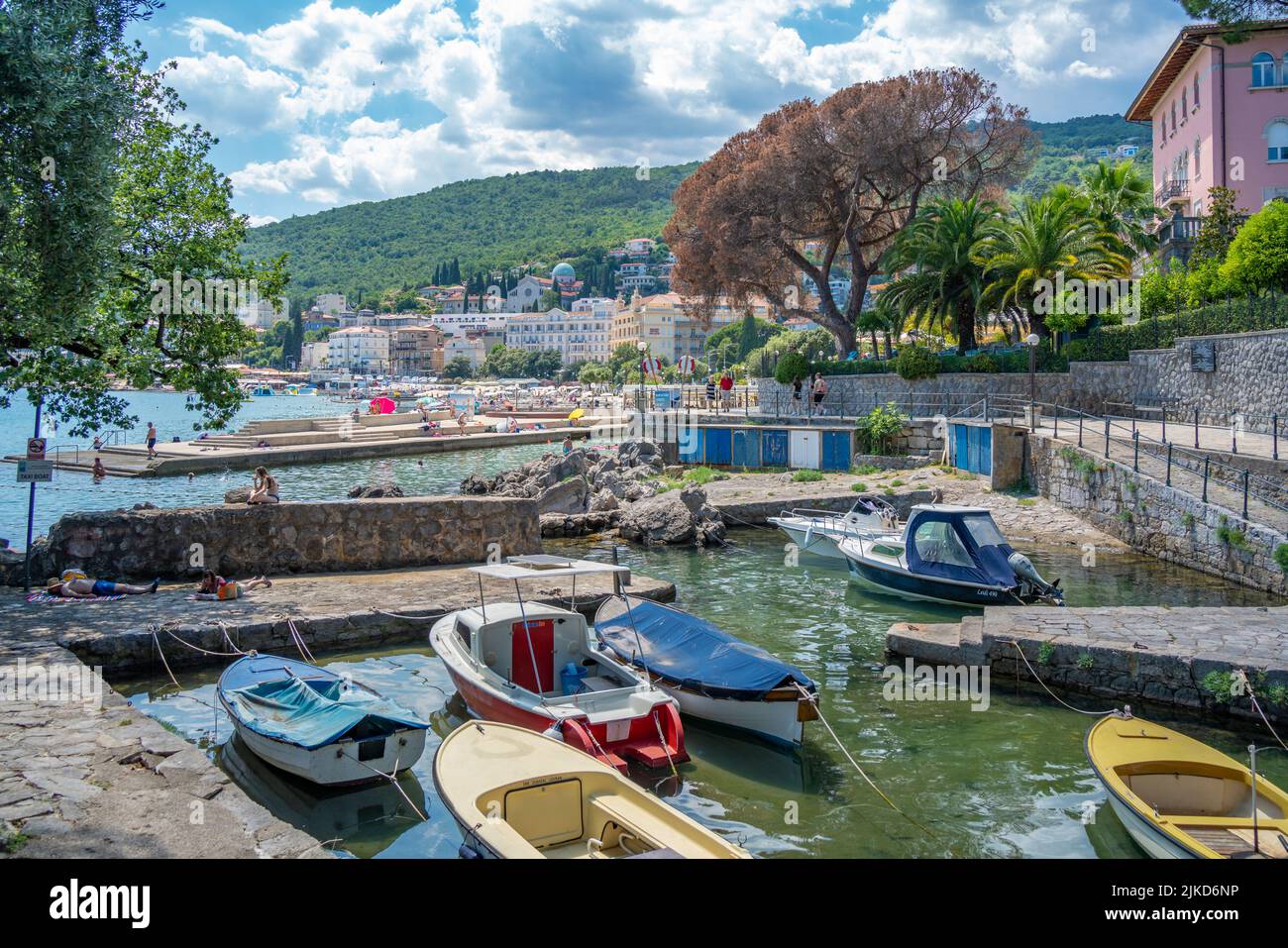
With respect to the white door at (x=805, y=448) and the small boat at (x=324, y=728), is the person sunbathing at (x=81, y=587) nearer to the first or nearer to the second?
the small boat at (x=324, y=728)

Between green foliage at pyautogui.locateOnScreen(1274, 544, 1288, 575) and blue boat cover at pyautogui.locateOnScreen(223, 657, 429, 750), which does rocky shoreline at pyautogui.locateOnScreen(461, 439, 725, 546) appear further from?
green foliage at pyautogui.locateOnScreen(1274, 544, 1288, 575)

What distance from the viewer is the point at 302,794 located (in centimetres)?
952

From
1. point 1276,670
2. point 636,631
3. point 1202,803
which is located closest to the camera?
point 1202,803

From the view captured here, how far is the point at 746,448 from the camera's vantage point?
120ft

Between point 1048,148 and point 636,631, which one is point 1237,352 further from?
point 1048,148

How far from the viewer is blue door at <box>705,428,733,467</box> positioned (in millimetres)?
37000

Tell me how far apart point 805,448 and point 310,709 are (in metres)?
27.1

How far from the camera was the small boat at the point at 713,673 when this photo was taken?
10750mm

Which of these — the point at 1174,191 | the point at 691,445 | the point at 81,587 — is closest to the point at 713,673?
the point at 81,587

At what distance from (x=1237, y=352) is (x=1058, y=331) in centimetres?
1011

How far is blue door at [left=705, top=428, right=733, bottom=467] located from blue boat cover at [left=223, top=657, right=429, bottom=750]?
27.0 metres

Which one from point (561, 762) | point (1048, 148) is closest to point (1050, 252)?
point (561, 762)
